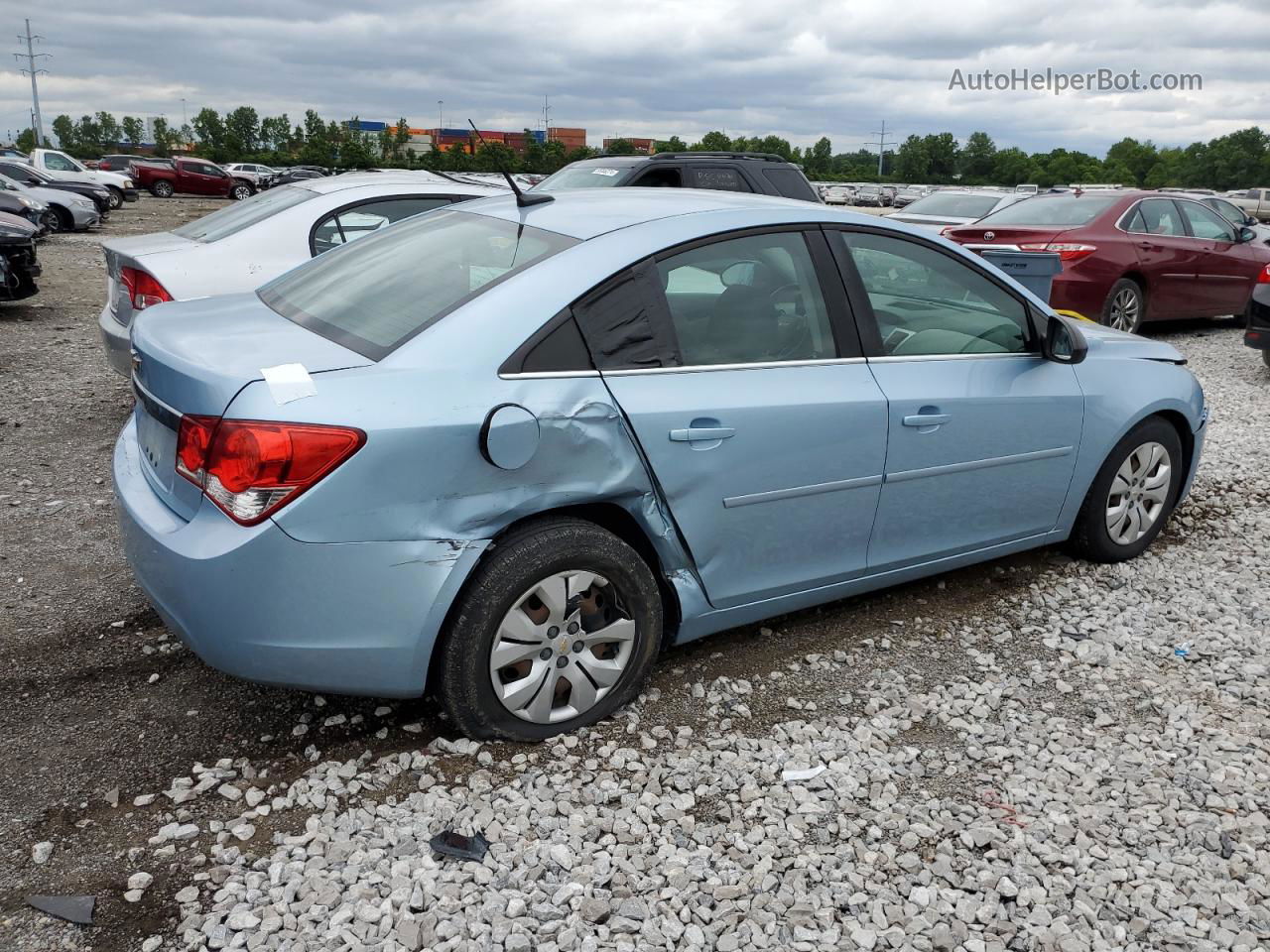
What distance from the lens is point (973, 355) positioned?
3.97 metres

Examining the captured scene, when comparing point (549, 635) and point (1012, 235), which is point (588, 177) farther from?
point (549, 635)

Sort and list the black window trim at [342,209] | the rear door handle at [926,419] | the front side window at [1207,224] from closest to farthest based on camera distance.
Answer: the rear door handle at [926,419] < the black window trim at [342,209] < the front side window at [1207,224]

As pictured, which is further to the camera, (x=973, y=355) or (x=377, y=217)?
(x=377, y=217)

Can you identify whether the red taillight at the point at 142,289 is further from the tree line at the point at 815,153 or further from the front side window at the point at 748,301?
the tree line at the point at 815,153

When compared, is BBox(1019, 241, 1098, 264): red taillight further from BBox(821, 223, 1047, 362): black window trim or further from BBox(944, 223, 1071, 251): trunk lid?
BBox(821, 223, 1047, 362): black window trim

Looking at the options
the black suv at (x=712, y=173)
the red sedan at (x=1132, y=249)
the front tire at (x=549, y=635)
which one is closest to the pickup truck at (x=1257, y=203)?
the red sedan at (x=1132, y=249)

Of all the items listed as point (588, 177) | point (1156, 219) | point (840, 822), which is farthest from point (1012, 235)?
point (840, 822)

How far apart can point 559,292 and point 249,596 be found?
48.2 inches

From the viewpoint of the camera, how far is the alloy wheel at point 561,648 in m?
3.03

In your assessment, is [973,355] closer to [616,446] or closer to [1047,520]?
Answer: [1047,520]

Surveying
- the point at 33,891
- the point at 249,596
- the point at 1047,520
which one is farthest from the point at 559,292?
the point at 1047,520

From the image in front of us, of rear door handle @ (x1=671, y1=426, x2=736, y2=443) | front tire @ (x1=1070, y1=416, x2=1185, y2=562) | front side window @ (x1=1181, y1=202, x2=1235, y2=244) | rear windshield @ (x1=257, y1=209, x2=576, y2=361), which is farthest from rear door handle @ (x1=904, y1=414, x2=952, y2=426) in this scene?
front side window @ (x1=1181, y1=202, x2=1235, y2=244)

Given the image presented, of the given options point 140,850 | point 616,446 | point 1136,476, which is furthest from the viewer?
point 1136,476

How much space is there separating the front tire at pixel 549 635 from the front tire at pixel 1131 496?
2384 millimetres
